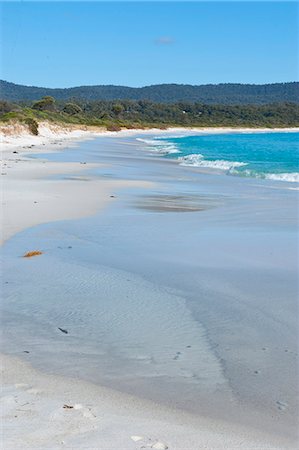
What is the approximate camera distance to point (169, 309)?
5770mm

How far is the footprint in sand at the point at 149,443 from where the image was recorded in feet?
10.6

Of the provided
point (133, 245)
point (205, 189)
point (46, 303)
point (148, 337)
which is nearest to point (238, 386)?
point (148, 337)

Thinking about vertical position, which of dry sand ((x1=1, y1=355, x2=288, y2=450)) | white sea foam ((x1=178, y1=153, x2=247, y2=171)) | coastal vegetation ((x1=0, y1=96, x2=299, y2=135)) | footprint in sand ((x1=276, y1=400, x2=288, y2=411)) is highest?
coastal vegetation ((x1=0, y1=96, x2=299, y2=135))

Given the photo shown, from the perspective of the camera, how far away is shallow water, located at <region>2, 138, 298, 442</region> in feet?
13.6

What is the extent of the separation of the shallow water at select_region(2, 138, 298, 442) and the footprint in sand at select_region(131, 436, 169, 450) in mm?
509

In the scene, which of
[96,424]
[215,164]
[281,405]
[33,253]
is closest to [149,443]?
[96,424]

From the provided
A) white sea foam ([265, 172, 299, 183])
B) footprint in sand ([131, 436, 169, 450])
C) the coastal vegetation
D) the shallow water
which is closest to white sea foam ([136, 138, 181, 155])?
white sea foam ([265, 172, 299, 183])

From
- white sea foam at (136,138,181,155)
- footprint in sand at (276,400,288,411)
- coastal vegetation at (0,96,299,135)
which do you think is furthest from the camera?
→ coastal vegetation at (0,96,299,135)

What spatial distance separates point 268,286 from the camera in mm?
6527

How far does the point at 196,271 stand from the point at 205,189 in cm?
959

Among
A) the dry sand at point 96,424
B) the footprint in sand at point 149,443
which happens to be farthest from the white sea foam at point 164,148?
the footprint in sand at point 149,443

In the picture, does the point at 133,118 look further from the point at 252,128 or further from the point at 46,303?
the point at 46,303

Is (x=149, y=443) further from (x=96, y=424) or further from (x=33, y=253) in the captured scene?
(x=33, y=253)

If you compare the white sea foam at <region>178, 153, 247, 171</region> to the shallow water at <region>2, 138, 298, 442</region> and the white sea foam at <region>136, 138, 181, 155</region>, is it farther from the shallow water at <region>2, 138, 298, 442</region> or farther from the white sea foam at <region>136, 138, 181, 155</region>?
the shallow water at <region>2, 138, 298, 442</region>
